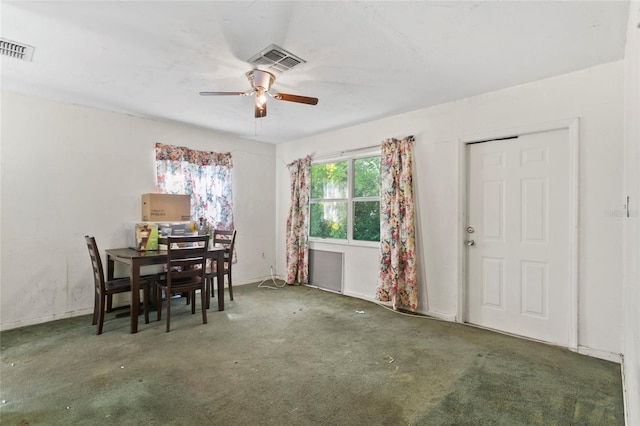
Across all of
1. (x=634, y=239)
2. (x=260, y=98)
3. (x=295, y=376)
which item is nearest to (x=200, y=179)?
(x=260, y=98)

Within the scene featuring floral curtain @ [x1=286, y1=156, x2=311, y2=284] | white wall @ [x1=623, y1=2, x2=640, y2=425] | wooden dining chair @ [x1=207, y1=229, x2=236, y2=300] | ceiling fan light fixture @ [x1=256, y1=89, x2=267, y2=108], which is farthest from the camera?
floral curtain @ [x1=286, y1=156, x2=311, y2=284]

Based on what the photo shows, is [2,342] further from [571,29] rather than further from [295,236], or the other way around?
[571,29]

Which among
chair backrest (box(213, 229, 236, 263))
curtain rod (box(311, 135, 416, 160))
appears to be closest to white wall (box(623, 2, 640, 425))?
curtain rod (box(311, 135, 416, 160))

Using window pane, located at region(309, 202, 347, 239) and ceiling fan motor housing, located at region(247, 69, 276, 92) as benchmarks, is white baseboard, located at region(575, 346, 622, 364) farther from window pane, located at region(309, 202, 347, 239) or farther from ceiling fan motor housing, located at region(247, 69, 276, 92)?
ceiling fan motor housing, located at region(247, 69, 276, 92)

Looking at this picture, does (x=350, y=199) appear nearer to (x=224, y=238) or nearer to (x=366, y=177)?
(x=366, y=177)

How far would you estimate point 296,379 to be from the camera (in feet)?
7.44

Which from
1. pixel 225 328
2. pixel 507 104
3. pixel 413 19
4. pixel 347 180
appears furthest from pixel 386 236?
pixel 413 19

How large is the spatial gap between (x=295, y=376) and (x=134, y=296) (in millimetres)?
1916

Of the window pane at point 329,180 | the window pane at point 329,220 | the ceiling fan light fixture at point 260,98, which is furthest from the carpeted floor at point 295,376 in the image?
the ceiling fan light fixture at point 260,98

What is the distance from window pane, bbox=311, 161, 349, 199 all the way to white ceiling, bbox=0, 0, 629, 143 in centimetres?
138

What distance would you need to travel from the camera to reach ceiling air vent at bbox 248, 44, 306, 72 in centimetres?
238

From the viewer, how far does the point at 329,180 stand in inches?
194

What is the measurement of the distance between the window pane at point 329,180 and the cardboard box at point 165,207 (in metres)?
1.98

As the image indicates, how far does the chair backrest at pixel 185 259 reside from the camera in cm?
321
